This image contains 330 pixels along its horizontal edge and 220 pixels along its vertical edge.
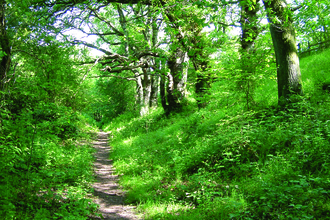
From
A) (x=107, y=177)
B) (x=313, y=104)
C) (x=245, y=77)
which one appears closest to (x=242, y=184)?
(x=245, y=77)

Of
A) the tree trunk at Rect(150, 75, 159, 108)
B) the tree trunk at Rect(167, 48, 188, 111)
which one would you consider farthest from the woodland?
the tree trunk at Rect(150, 75, 159, 108)

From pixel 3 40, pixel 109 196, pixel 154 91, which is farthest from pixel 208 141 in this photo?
pixel 154 91

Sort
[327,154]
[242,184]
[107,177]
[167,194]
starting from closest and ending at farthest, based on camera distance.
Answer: [327,154], [242,184], [167,194], [107,177]

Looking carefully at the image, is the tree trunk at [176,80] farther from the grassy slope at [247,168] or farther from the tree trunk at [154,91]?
the tree trunk at [154,91]

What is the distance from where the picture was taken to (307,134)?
4.81 meters

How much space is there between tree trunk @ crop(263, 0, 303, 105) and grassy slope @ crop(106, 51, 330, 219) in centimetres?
53

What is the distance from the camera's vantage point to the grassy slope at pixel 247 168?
3527 mm

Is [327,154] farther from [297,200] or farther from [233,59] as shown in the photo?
[233,59]

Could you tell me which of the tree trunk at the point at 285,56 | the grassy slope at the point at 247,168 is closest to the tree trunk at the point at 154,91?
the grassy slope at the point at 247,168

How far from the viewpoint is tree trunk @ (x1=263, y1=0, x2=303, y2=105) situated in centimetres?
623

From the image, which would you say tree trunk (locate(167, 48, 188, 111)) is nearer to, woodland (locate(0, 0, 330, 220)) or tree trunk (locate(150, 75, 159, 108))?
woodland (locate(0, 0, 330, 220))

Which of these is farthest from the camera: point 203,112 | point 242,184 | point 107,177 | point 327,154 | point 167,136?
point 167,136

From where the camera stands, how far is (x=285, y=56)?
6.34 m

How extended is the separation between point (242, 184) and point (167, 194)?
1.80 meters
